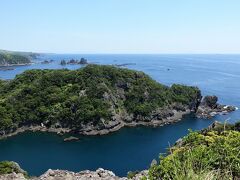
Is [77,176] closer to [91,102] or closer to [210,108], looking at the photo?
[91,102]

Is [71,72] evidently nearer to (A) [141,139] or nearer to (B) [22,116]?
(B) [22,116]

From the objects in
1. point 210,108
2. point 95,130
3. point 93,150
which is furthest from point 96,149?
point 210,108

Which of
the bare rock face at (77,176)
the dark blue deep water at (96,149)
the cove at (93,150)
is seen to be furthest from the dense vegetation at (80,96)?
the bare rock face at (77,176)

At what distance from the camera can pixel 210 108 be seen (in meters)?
114

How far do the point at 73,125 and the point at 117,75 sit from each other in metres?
26.6

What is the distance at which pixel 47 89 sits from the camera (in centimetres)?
10425

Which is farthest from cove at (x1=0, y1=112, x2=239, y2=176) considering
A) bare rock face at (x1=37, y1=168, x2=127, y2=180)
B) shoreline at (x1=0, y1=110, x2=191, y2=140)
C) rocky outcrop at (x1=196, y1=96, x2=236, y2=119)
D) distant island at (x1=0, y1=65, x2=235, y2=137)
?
bare rock face at (x1=37, y1=168, x2=127, y2=180)

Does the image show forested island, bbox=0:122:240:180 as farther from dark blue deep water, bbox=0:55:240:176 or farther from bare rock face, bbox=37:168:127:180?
dark blue deep water, bbox=0:55:240:176

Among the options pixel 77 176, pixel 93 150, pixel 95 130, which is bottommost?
pixel 93 150

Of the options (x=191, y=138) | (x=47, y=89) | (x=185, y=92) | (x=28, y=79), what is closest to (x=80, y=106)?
(x=47, y=89)

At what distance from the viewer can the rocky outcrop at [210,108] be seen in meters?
107

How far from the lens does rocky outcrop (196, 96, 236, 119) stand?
10700 cm

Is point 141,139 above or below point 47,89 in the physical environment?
below

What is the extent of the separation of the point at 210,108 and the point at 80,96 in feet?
145
